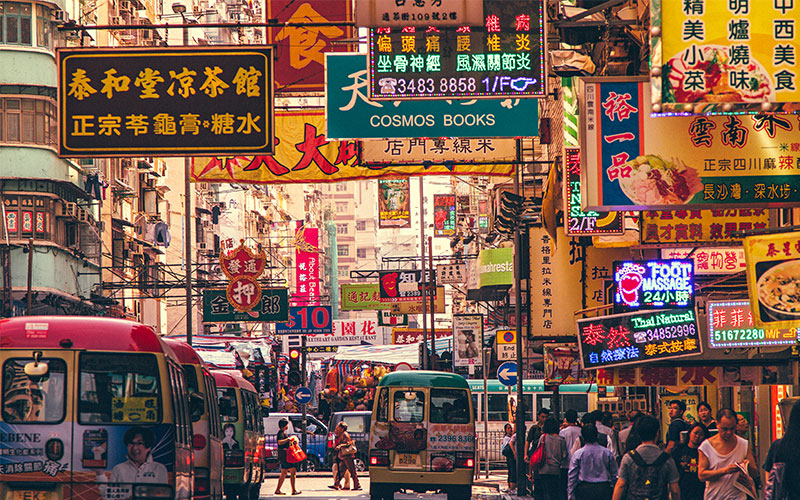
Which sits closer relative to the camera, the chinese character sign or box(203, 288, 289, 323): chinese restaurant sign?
box(203, 288, 289, 323): chinese restaurant sign

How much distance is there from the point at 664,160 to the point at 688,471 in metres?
4.66

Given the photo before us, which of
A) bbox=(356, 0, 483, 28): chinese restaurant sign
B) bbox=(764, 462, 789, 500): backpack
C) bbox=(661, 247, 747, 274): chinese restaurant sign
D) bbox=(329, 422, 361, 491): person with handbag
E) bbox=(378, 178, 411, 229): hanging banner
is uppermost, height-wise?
bbox=(378, 178, 411, 229): hanging banner

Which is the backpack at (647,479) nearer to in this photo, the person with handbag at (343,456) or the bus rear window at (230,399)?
the bus rear window at (230,399)

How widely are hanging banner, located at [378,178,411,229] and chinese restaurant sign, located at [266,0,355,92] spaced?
1908 inches

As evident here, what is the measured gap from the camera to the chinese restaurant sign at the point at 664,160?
41.8ft

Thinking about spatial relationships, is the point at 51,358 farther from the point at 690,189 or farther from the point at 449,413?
the point at 449,413

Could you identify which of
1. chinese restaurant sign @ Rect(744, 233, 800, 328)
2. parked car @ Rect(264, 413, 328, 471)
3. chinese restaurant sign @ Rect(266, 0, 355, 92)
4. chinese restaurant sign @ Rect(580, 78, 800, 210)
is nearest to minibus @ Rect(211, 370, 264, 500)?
chinese restaurant sign @ Rect(266, 0, 355, 92)

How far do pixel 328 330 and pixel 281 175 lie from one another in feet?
101

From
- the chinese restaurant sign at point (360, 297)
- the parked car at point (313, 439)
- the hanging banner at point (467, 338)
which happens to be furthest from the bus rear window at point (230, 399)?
the chinese restaurant sign at point (360, 297)

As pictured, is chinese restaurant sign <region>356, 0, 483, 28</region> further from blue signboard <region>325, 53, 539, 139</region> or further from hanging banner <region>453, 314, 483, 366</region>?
hanging banner <region>453, 314, 483, 366</region>

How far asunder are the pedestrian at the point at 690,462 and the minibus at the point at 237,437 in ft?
28.7

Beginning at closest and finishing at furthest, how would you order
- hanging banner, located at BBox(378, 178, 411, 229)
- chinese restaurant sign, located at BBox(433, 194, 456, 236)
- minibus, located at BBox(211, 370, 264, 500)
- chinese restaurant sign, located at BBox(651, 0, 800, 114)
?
chinese restaurant sign, located at BBox(651, 0, 800, 114), minibus, located at BBox(211, 370, 264, 500), hanging banner, located at BBox(378, 178, 411, 229), chinese restaurant sign, located at BBox(433, 194, 456, 236)

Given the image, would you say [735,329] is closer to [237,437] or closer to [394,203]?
[237,437]

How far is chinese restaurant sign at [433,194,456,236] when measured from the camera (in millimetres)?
91438
